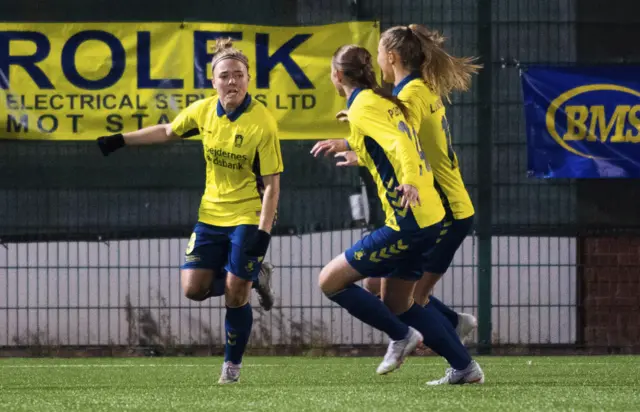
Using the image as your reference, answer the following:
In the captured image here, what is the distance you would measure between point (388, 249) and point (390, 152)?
0.43 meters

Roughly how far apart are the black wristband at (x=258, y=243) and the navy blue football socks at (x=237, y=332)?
408 millimetres

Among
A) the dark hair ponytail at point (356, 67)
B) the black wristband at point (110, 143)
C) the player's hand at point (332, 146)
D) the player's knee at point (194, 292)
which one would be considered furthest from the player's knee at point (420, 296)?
the black wristband at point (110, 143)

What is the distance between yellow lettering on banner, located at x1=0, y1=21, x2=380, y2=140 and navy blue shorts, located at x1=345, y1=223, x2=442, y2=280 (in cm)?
373

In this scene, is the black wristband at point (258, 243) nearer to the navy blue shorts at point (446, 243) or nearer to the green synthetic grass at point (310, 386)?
the green synthetic grass at point (310, 386)

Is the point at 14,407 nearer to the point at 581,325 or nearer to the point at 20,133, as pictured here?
the point at 20,133

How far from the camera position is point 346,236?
10.2 metres

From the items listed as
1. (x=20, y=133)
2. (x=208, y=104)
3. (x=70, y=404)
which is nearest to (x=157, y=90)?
A: (x=20, y=133)

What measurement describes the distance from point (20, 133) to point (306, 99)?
1977 mm

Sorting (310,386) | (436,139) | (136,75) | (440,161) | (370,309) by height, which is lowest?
(310,386)

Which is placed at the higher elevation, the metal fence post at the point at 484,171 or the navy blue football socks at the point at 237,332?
the metal fence post at the point at 484,171

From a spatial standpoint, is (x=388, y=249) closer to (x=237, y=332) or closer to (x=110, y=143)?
(x=237, y=332)

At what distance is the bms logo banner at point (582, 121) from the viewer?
1015cm

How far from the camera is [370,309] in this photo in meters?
6.63

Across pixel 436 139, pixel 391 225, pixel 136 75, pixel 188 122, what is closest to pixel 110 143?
pixel 188 122
